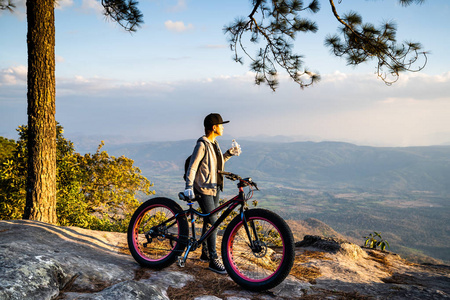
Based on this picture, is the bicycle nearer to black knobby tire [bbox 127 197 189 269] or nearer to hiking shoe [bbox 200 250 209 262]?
black knobby tire [bbox 127 197 189 269]

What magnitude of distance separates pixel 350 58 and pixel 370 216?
172 m

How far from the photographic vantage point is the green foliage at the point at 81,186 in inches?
321

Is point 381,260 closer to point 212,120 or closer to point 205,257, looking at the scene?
point 205,257

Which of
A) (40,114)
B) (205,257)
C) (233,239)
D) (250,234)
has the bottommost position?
(205,257)

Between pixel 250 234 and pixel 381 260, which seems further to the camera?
pixel 381 260

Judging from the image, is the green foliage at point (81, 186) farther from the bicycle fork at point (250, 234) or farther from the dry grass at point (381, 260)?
the dry grass at point (381, 260)

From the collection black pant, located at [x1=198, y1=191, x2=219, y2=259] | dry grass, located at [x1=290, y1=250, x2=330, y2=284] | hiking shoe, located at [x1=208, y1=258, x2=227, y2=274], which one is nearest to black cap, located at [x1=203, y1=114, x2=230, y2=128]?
black pant, located at [x1=198, y1=191, x2=219, y2=259]

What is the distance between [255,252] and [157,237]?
5.05 ft

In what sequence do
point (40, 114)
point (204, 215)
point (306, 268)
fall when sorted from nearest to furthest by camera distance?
point (204, 215), point (306, 268), point (40, 114)

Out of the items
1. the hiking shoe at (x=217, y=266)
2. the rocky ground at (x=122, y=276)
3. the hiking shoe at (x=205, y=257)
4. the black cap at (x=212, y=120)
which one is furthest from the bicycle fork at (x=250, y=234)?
the black cap at (x=212, y=120)

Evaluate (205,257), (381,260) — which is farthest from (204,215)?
(381,260)

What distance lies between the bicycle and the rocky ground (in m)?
0.20

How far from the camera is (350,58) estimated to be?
863cm

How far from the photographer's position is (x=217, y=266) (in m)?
4.30
